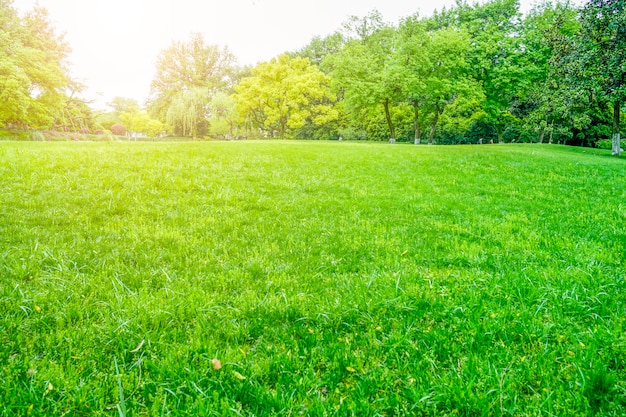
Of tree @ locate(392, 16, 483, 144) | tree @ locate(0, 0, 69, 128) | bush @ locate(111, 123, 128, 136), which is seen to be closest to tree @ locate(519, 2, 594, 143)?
tree @ locate(392, 16, 483, 144)

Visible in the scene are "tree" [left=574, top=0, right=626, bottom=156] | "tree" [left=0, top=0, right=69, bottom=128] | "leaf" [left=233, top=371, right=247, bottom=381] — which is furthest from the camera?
"tree" [left=0, top=0, right=69, bottom=128]

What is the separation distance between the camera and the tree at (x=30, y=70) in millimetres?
29234

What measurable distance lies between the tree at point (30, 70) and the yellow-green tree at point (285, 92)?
22872 mm

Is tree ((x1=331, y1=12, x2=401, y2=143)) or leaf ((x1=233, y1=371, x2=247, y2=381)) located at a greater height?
tree ((x1=331, y1=12, x2=401, y2=143))

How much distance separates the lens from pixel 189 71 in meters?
84.5

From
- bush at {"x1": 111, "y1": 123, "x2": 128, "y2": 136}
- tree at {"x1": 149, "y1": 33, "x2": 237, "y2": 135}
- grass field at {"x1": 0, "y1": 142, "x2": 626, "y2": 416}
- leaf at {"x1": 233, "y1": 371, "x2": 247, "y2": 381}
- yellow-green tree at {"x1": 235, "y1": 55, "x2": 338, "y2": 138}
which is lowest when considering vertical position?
leaf at {"x1": 233, "y1": 371, "x2": 247, "y2": 381}

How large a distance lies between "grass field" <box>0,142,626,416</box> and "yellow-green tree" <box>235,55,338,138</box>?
43530 mm

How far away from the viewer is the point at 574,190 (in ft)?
38.5

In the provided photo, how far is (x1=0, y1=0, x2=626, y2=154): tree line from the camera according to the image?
87.5 feet

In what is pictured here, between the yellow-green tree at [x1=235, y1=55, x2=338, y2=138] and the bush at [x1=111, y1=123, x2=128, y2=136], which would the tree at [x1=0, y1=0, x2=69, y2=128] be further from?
the bush at [x1=111, y1=123, x2=128, y2=136]

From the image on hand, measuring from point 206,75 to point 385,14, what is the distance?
170 ft

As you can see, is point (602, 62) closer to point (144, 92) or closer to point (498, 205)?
point (498, 205)

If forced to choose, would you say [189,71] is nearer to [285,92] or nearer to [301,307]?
[285,92]

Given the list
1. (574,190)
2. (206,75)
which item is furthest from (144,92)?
(574,190)
